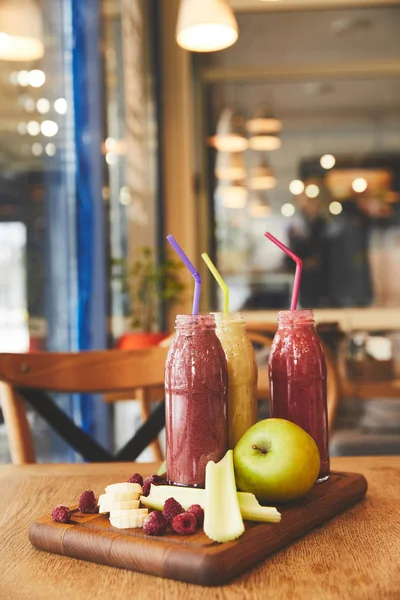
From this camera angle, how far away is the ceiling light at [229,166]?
5.83 meters

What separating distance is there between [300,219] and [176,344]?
504 cm

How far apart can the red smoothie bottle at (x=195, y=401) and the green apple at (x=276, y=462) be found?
41mm

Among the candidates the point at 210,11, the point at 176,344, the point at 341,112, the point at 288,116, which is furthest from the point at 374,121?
the point at 176,344

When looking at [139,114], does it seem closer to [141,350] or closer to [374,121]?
[374,121]

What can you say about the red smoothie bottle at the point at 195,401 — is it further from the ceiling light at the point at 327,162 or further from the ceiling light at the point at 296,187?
the ceiling light at the point at 327,162

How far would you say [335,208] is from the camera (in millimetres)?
5852

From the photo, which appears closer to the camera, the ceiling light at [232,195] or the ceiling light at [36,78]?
the ceiling light at [36,78]

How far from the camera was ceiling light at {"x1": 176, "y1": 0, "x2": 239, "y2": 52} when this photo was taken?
2.40 metres

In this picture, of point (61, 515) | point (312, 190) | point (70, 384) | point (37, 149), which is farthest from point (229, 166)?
point (61, 515)

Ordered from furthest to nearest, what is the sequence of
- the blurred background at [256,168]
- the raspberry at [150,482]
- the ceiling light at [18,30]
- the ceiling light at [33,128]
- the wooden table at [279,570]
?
1. the blurred background at [256,168]
2. the ceiling light at [33,128]
3. the ceiling light at [18,30]
4. the raspberry at [150,482]
5. the wooden table at [279,570]

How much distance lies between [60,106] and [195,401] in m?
2.10

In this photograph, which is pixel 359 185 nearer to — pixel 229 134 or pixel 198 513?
pixel 229 134

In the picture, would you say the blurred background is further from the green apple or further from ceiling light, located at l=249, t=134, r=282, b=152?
the green apple

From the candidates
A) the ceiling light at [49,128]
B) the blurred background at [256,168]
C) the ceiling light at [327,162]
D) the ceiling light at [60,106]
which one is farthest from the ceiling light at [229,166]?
the ceiling light at [49,128]
